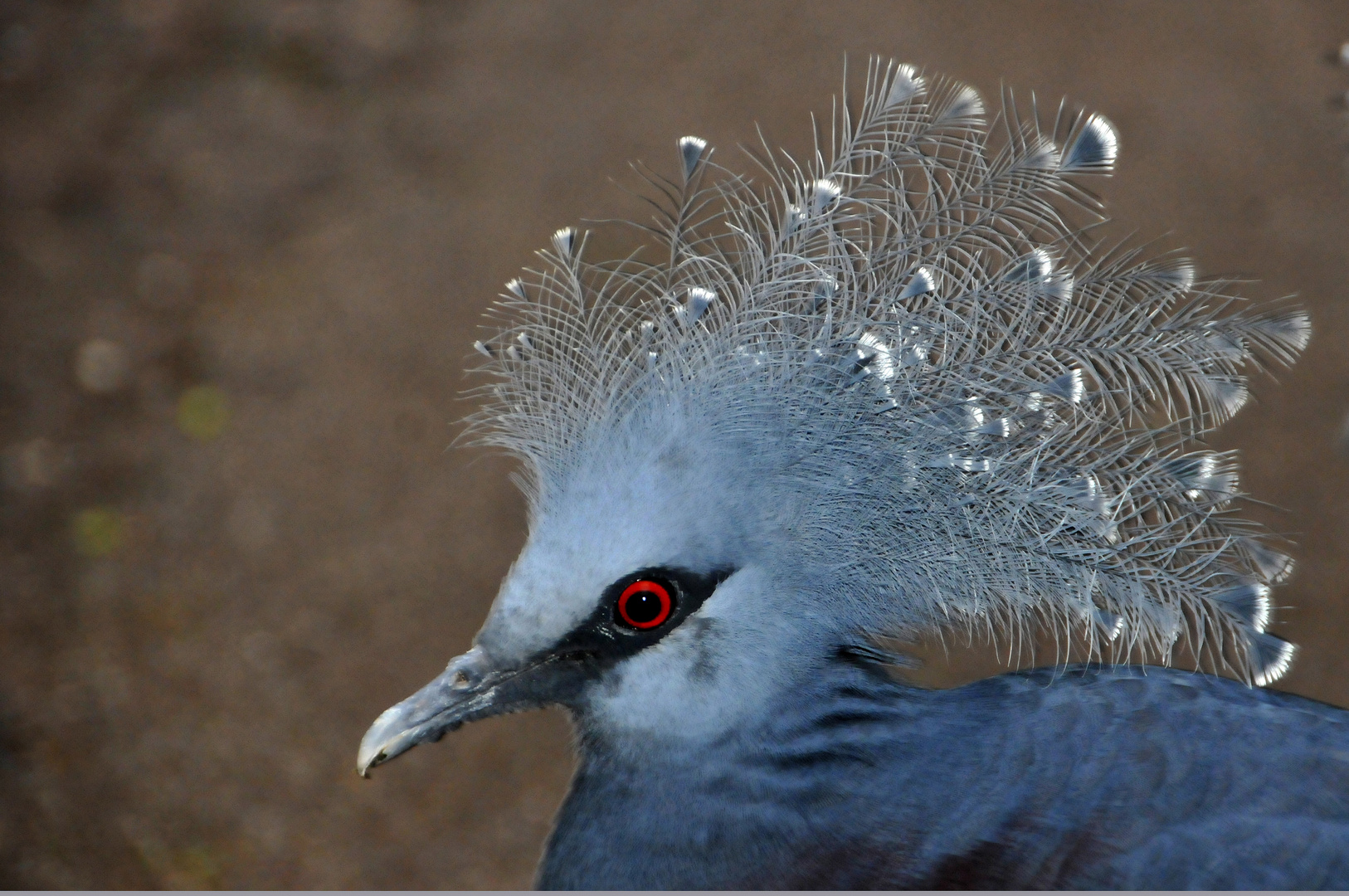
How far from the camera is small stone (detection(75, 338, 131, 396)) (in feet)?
11.2

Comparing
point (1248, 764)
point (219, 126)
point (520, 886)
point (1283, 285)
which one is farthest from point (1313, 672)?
point (219, 126)

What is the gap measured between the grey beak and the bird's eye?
208 millimetres

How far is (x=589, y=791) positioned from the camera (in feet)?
5.16

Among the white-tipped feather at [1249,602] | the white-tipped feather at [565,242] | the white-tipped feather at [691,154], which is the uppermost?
the white-tipped feather at [565,242]

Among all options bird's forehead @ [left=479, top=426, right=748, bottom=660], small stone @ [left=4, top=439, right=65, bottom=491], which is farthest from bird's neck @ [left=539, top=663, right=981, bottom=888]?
small stone @ [left=4, top=439, right=65, bottom=491]

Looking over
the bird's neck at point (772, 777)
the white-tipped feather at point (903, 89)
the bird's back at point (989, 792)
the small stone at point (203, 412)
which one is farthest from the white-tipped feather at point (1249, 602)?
the small stone at point (203, 412)

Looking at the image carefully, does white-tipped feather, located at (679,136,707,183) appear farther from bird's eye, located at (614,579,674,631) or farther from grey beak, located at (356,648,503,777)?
grey beak, located at (356,648,503,777)

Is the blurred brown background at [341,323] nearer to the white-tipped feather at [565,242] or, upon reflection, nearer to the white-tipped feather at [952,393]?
the white-tipped feather at [565,242]

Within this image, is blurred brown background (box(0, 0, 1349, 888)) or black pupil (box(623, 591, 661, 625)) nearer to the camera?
black pupil (box(623, 591, 661, 625))

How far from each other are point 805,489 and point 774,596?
153mm

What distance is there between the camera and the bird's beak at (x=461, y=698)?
57.8 inches

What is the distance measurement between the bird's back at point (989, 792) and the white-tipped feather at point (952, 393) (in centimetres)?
11

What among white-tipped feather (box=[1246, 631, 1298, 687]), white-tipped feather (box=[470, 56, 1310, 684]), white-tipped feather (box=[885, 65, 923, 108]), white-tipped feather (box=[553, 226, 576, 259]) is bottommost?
white-tipped feather (box=[1246, 631, 1298, 687])

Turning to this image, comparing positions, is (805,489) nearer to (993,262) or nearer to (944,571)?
(944,571)
